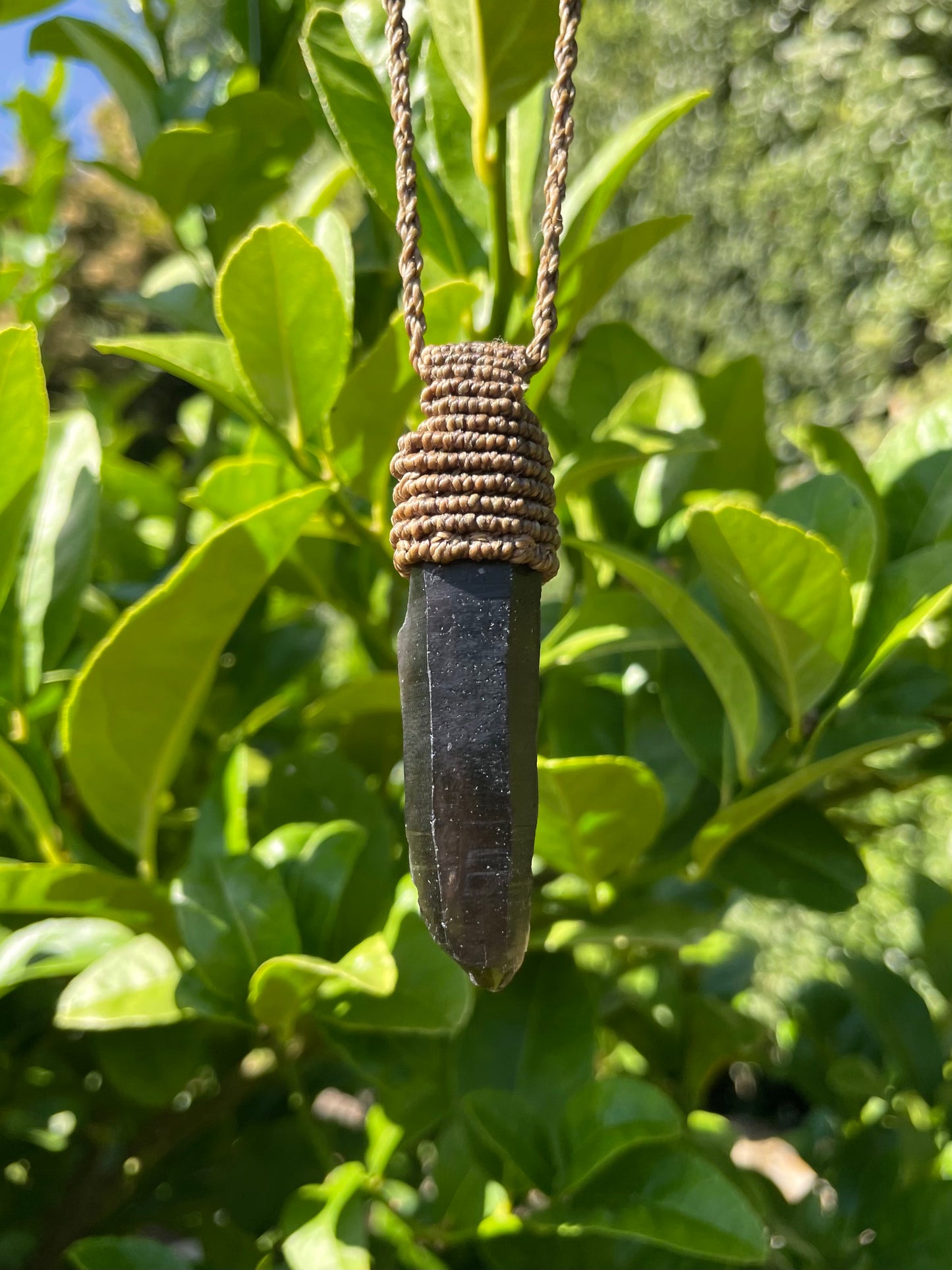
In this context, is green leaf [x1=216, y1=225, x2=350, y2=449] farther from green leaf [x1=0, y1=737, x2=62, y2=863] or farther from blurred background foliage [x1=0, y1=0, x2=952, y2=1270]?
green leaf [x1=0, y1=737, x2=62, y2=863]

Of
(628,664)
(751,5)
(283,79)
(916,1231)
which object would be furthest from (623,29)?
(916,1231)

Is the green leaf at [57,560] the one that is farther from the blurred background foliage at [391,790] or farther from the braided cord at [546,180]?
the braided cord at [546,180]

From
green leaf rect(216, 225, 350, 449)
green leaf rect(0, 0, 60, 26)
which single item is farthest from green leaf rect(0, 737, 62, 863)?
green leaf rect(0, 0, 60, 26)

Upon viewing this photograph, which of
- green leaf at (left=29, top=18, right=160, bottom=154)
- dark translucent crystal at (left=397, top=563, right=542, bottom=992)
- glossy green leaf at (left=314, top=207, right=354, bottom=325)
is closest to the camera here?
dark translucent crystal at (left=397, top=563, right=542, bottom=992)

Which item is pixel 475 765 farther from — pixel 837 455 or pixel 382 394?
pixel 837 455

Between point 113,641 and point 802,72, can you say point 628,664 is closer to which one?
point 113,641

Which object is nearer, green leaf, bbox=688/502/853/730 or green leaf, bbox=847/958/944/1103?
green leaf, bbox=688/502/853/730

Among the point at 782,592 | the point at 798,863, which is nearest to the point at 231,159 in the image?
the point at 782,592
